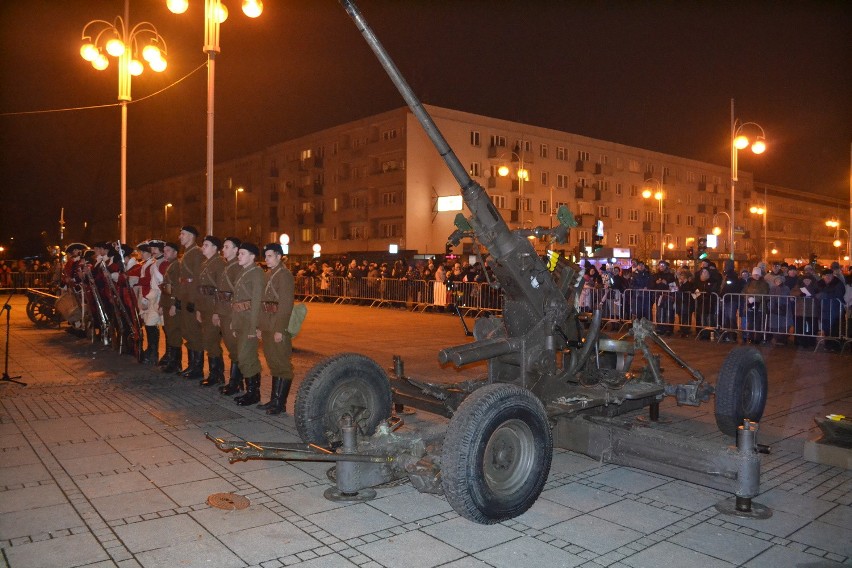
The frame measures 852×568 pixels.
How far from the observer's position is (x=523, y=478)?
196 inches

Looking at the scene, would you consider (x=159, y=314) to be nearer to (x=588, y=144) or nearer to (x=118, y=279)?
(x=118, y=279)

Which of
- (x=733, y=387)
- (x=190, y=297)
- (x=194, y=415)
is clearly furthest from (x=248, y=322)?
(x=733, y=387)

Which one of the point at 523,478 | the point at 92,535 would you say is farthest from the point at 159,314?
the point at 523,478

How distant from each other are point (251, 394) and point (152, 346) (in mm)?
4075

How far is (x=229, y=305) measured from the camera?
9.48 metres

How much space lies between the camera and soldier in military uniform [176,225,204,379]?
10664mm

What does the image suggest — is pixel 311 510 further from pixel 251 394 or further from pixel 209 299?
pixel 209 299

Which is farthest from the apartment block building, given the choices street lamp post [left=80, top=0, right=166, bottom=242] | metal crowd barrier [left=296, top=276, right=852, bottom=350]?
street lamp post [left=80, top=0, right=166, bottom=242]

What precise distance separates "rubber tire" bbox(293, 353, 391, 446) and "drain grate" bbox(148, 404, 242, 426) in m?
2.40

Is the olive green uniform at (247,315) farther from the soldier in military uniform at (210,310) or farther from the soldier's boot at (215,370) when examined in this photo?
Answer: the soldier's boot at (215,370)

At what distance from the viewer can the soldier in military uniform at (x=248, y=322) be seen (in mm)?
8875

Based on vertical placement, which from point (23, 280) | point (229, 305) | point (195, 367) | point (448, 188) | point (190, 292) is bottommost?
point (195, 367)

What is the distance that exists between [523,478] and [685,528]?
3.86 feet

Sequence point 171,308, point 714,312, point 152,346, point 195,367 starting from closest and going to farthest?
point 195,367
point 171,308
point 152,346
point 714,312
